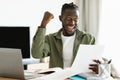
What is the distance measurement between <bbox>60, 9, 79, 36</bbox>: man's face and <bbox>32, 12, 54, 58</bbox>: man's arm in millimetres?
175

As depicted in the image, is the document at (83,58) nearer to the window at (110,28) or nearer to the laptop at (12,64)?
the laptop at (12,64)

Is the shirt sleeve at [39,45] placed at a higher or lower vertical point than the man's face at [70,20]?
lower

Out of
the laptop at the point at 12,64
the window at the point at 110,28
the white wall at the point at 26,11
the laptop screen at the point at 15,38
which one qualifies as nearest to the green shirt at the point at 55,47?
the laptop at the point at 12,64

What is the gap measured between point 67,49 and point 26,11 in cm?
204

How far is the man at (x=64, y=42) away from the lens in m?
1.68

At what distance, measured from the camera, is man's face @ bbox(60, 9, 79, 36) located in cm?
168

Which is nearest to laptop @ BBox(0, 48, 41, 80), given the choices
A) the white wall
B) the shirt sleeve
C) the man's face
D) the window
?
the shirt sleeve

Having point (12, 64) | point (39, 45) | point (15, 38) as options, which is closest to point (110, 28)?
point (15, 38)

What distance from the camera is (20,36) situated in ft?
10.7

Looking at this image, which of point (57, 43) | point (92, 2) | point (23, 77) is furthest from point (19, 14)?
point (23, 77)

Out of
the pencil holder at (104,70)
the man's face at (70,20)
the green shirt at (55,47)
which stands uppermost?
the man's face at (70,20)

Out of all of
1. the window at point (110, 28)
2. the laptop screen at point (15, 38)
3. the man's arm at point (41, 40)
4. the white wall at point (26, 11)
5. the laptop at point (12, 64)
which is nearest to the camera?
the laptop at point (12, 64)

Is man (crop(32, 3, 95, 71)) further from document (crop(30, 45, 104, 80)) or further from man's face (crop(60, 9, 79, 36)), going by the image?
document (crop(30, 45, 104, 80))

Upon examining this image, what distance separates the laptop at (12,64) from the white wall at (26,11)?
83.1 inches
